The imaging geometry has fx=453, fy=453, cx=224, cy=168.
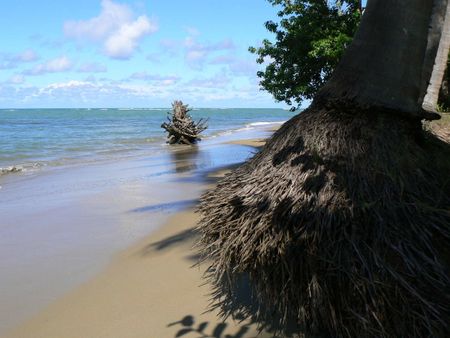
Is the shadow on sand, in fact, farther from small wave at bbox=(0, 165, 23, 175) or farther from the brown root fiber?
small wave at bbox=(0, 165, 23, 175)

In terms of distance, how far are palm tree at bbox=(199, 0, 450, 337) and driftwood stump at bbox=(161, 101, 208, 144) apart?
63.5 ft

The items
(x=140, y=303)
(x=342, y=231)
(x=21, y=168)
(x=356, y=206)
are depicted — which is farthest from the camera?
(x=21, y=168)

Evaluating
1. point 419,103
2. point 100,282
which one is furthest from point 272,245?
point 100,282

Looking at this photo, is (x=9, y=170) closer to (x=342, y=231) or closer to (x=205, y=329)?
(x=205, y=329)

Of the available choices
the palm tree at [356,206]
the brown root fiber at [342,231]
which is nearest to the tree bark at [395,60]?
the palm tree at [356,206]

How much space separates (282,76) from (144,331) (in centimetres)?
1434

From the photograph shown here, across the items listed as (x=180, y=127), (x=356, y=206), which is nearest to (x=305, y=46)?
(x=180, y=127)

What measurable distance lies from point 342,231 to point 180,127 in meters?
21.1

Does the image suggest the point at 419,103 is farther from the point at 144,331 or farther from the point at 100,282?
the point at 100,282

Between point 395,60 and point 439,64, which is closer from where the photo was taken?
point 395,60

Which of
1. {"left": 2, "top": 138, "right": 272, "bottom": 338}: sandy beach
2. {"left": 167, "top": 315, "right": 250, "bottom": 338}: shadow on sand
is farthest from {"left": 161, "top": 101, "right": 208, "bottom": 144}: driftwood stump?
{"left": 167, "top": 315, "right": 250, "bottom": 338}: shadow on sand

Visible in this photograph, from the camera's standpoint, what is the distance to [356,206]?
343 centimetres

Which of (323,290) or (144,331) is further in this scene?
(144,331)

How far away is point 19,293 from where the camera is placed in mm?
4977
